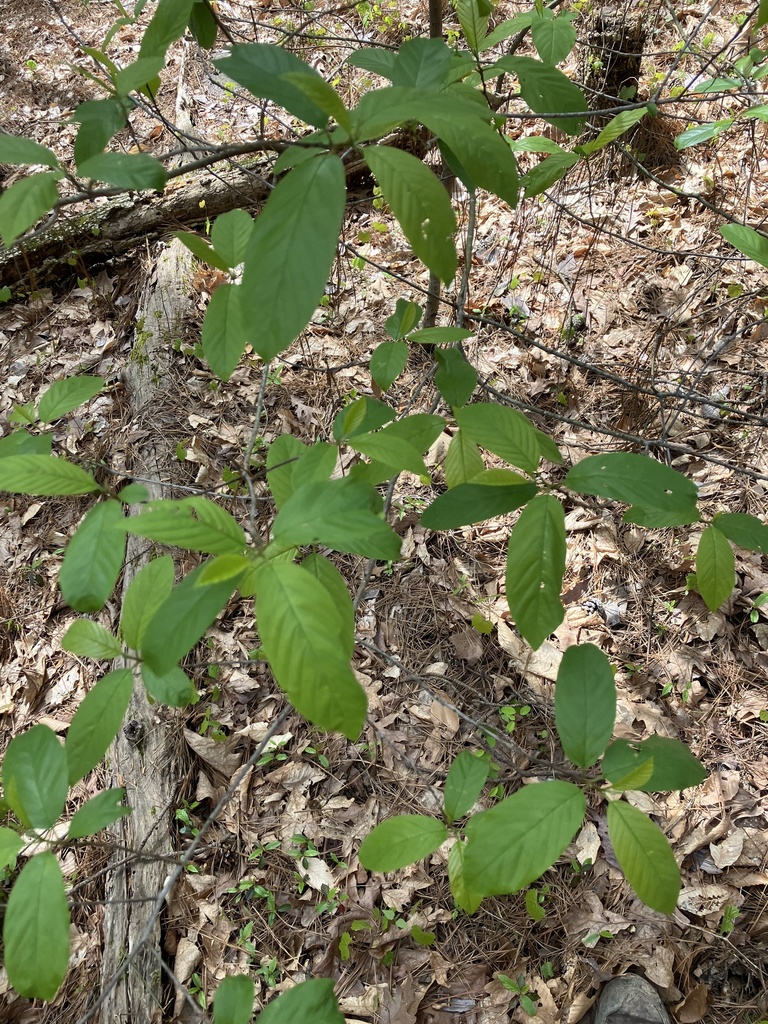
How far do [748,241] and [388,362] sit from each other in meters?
0.86

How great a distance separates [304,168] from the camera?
0.73 m

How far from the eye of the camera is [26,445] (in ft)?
4.16

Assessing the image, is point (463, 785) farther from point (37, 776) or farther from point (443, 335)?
point (443, 335)

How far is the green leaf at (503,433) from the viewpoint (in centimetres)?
114

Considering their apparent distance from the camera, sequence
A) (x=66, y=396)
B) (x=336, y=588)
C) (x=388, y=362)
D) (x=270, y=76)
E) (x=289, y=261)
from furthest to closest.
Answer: (x=388, y=362) < (x=66, y=396) < (x=336, y=588) < (x=270, y=76) < (x=289, y=261)

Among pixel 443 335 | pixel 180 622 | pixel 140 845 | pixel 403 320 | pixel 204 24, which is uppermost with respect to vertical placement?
pixel 204 24

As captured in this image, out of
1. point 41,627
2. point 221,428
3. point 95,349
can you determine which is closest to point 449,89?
point 221,428

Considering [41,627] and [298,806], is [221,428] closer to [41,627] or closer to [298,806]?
[41,627]

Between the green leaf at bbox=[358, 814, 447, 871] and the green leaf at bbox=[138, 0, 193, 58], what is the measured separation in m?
1.44

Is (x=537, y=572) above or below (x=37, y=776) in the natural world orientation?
above

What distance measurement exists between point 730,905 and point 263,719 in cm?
158

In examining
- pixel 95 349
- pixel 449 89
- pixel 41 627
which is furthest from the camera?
pixel 95 349

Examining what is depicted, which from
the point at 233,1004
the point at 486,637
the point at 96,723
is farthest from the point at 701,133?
the point at 233,1004

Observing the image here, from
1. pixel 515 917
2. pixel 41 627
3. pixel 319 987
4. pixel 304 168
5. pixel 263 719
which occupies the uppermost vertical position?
pixel 304 168
